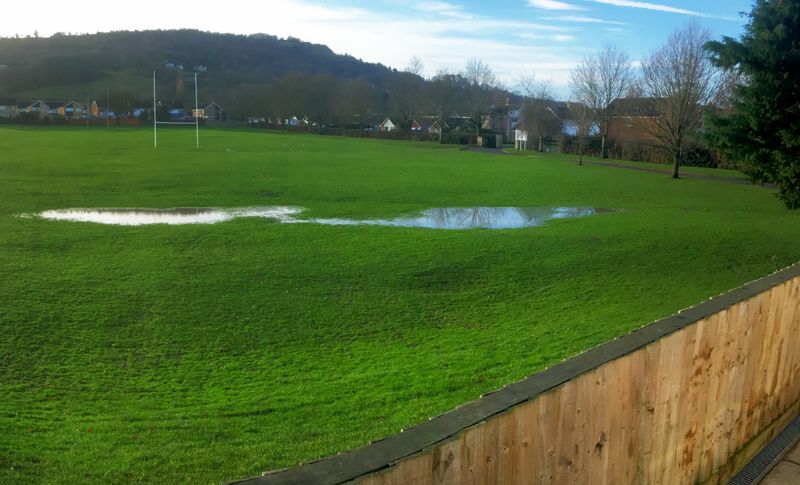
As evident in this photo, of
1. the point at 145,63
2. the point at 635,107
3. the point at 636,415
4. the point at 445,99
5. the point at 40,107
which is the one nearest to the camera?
the point at 636,415

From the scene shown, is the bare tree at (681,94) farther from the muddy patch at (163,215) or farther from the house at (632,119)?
Result: the muddy patch at (163,215)

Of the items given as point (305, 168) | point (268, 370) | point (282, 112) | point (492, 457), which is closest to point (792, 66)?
point (268, 370)

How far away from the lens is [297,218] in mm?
22047

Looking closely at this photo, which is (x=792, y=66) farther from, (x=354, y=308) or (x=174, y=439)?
(x=174, y=439)

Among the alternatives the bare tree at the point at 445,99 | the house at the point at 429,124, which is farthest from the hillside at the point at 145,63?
the bare tree at the point at 445,99

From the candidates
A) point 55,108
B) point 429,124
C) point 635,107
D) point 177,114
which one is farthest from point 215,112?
point 635,107

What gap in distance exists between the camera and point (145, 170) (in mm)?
36406

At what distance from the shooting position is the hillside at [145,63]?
14012 centimetres

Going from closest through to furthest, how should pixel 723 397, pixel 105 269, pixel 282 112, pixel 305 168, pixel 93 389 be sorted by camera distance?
pixel 723 397 < pixel 93 389 < pixel 105 269 < pixel 305 168 < pixel 282 112

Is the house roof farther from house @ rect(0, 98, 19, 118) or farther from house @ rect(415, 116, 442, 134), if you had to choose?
house @ rect(0, 98, 19, 118)

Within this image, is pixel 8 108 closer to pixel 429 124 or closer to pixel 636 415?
pixel 429 124

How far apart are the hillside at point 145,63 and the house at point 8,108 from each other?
12789 mm

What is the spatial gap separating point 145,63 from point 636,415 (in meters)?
175

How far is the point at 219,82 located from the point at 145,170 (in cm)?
12388
